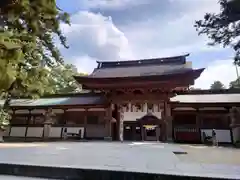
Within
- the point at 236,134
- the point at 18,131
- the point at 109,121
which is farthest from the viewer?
the point at 18,131

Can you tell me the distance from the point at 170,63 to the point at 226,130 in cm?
610

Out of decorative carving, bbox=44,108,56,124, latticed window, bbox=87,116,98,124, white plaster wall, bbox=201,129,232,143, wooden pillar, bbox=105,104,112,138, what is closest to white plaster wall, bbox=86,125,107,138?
latticed window, bbox=87,116,98,124

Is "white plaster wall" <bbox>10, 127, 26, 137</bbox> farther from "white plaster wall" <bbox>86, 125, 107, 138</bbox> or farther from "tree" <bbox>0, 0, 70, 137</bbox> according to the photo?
"tree" <bbox>0, 0, 70, 137</bbox>

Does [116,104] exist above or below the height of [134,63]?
below

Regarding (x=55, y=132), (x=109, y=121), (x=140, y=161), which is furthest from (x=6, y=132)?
(x=140, y=161)

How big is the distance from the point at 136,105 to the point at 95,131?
10.6ft

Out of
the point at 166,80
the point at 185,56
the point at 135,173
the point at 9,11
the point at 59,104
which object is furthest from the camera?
the point at 185,56

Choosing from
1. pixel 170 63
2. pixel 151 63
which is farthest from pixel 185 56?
pixel 151 63

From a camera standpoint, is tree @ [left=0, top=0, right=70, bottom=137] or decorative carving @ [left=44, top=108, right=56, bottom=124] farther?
decorative carving @ [left=44, top=108, right=56, bottom=124]

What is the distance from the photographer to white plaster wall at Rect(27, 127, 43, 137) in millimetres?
14367

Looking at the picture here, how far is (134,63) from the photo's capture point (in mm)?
16672

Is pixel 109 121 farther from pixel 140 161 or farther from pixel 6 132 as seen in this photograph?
pixel 140 161

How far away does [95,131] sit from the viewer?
45.6 ft

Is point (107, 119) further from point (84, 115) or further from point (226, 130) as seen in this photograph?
point (226, 130)
